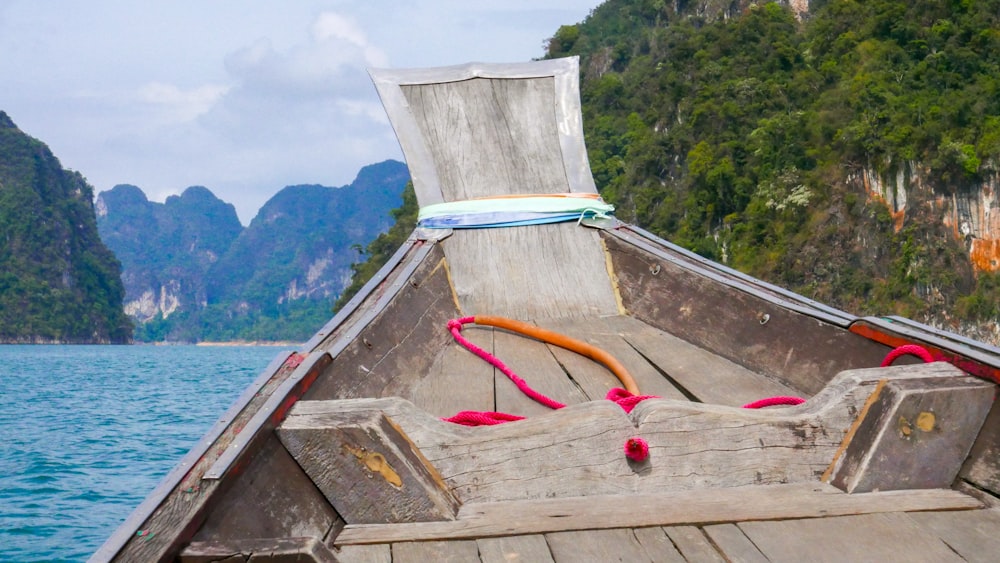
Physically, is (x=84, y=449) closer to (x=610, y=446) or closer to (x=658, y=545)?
(x=610, y=446)

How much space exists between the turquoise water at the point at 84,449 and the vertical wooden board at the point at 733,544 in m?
1.02

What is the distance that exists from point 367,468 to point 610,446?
1.35 feet

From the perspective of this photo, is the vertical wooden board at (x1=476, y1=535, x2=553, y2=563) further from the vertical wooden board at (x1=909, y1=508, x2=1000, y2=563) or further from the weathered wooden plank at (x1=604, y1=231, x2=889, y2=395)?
the weathered wooden plank at (x1=604, y1=231, x2=889, y2=395)

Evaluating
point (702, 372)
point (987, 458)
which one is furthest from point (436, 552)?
point (702, 372)

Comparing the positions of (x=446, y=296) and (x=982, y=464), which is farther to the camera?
(x=446, y=296)

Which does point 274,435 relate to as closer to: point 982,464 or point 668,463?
point 668,463

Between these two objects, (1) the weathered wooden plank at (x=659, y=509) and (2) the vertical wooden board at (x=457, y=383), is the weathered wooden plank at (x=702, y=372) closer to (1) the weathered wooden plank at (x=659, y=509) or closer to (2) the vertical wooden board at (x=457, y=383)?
(2) the vertical wooden board at (x=457, y=383)

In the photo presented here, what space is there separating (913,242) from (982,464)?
26757 mm

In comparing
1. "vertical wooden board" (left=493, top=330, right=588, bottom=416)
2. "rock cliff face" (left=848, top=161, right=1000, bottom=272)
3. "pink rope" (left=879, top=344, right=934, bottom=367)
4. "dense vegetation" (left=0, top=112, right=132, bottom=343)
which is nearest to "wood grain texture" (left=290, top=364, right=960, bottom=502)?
"pink rope" (left=879, top=344, right=934, bottom=367)

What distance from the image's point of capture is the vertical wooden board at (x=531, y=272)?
3309 millimetres

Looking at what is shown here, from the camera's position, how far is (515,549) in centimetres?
137

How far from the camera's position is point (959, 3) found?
29.6 m

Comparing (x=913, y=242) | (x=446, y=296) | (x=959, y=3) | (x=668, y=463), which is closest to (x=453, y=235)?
(x=446, y=296)

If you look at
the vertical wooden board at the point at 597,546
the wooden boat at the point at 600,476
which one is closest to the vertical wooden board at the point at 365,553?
the wooden boat at the point at 600,476
